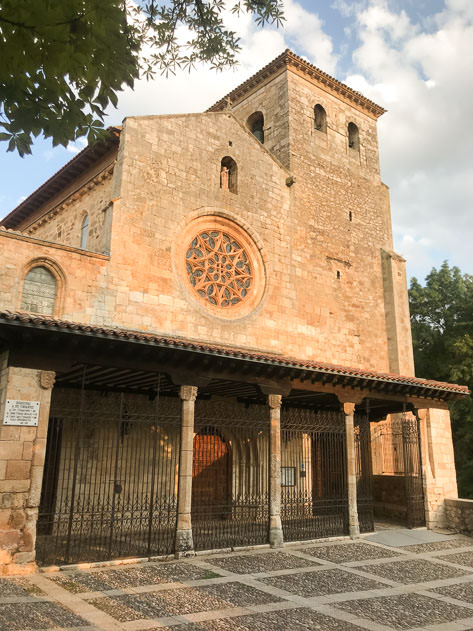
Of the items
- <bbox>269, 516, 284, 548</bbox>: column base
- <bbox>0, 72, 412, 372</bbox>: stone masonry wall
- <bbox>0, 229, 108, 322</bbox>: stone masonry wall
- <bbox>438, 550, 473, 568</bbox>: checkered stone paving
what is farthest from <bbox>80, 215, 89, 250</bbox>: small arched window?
<bbox>438, 550, 473, 568</bbox>: checkered stone paving

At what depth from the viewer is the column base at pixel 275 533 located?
10523 millimetres

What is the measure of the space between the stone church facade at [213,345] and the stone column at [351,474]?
4cm

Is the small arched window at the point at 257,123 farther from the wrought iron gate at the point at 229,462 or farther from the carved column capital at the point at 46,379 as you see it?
the carved column capital at the point at 46,379

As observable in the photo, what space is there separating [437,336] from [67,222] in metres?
18.3

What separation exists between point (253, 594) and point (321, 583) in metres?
1.33

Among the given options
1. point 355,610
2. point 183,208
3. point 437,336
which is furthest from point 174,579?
point 437,336

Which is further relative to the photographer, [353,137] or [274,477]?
[353,137]

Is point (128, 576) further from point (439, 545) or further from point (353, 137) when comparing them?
point (353, 137)

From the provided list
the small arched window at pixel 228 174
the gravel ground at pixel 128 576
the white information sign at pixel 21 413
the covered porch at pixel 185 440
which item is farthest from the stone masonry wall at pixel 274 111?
the gravel ground at pixel 128 576

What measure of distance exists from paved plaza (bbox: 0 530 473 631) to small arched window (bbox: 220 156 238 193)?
32.3 feet

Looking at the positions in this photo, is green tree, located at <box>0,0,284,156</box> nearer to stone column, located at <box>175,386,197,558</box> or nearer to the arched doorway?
stone column, located at <box>175,386,197,558</box>

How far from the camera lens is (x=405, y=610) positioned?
666cm

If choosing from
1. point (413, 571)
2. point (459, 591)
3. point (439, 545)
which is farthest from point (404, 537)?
point (459, 591)

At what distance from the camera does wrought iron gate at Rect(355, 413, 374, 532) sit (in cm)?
1281
